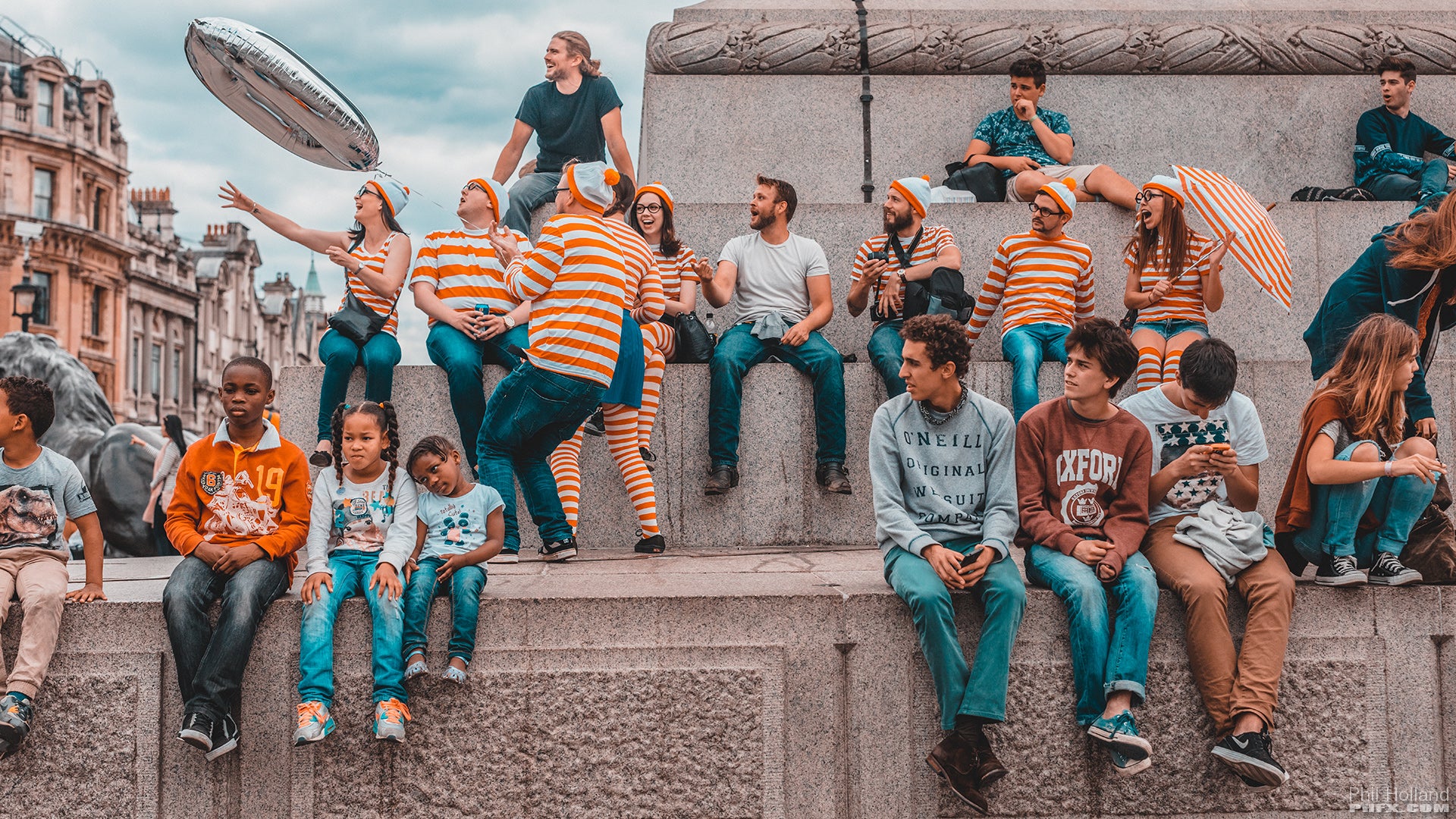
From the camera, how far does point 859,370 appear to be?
669 cm

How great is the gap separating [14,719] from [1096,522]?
3.94 metres

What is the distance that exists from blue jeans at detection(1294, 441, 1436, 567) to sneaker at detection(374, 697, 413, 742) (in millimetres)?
3506

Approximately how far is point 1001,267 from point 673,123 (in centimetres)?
295

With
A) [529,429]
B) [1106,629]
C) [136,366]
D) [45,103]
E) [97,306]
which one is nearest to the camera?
[1106,629]

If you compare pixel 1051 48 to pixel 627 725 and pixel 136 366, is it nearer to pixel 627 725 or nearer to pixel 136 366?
pixel 627 725

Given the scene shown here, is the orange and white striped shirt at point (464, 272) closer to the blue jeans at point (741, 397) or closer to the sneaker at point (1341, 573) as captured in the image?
the blue jeans at point (741, 397)

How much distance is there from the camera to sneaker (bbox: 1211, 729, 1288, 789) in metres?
4.20

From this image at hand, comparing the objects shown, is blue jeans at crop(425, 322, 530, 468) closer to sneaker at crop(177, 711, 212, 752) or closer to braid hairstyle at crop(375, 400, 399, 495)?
braid hairstyle at crop(375, 400, 399, 495)

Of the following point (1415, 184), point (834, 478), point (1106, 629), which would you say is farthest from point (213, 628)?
point (1415, 184)

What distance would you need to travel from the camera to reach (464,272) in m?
6.47

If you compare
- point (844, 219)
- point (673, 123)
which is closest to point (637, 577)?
point (844, 219)

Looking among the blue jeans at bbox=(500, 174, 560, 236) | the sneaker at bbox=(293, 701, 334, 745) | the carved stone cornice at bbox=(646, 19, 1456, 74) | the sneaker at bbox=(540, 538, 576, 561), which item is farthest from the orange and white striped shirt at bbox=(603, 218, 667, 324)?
the carved stone cornice at bbox=(646, 19, 1456, 74)

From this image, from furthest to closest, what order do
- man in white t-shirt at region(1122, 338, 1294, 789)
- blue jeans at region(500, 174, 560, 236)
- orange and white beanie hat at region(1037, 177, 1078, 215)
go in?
blue jeans at region(500, 174, 560, 236) → orange and white beanie hat at region(1037, 177, 1078, 215) → man in white t-shirt at region(1122, 338, 1294, 789)

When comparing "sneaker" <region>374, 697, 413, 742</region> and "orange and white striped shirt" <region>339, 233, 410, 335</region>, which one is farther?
"orange and white striped shirt" <region>339, 233, 410, 335</region>
